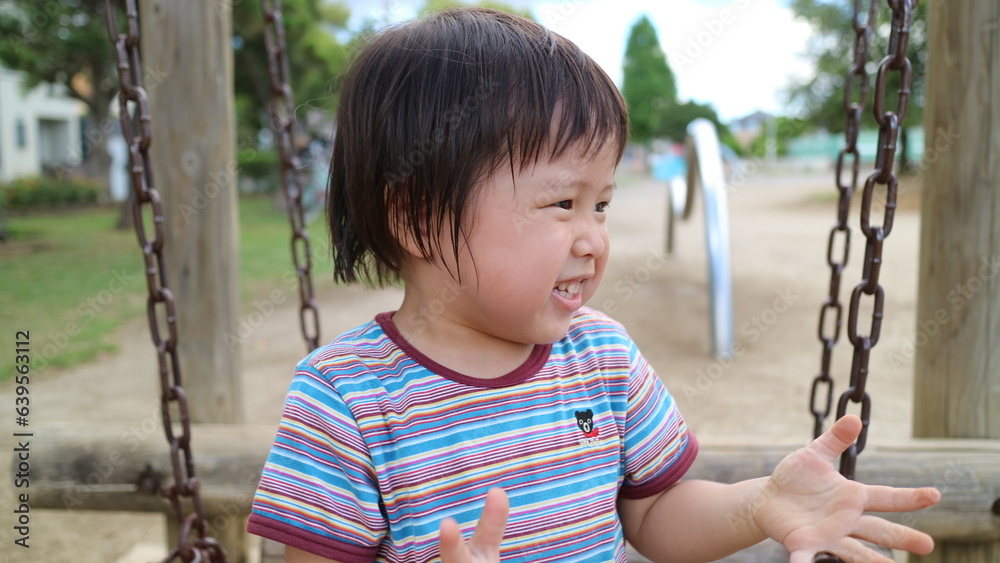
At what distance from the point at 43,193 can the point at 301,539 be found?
18.5m

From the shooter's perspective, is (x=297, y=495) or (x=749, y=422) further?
(x=749, y=422)

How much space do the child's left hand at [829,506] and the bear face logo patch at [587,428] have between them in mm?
246

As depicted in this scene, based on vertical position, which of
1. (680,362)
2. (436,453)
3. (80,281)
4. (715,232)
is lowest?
(80,281)

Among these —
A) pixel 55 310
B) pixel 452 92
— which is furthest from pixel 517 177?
pixel 55 310

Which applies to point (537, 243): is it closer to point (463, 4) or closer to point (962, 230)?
point (463, 4)

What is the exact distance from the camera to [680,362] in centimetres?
541

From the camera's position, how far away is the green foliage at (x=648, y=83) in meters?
40.0

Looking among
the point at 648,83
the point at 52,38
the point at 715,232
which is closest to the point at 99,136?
the point at 52,38

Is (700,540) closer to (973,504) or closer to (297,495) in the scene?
(297,495)

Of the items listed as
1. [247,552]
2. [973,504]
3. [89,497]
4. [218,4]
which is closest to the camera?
[973,504]

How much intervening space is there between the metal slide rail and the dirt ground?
25cm

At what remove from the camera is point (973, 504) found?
1.75 m

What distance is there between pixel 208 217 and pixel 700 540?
1.89m

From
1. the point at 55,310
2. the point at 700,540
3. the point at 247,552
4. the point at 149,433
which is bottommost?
the point at 55,310
